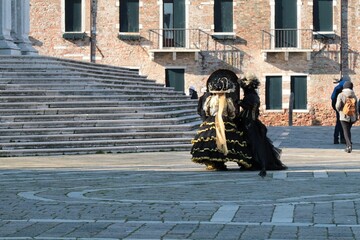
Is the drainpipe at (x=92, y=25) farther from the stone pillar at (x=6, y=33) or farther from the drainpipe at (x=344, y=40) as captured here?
the stone pillar at (x=6, y=33)

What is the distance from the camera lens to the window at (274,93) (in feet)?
176

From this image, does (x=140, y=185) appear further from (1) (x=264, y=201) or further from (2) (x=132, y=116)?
(2) (x=132, y=116)

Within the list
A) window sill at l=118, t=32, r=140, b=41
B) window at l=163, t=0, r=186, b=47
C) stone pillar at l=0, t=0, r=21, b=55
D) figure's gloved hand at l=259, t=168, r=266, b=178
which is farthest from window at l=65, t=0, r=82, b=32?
figure's gloved hand at l=259, t=168, r=266, b=178

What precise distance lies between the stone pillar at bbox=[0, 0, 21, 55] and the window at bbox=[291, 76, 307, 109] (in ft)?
69.8

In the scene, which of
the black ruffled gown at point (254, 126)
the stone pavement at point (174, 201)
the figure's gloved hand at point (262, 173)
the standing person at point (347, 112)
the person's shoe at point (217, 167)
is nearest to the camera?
the stone pavement at point (174, 201)

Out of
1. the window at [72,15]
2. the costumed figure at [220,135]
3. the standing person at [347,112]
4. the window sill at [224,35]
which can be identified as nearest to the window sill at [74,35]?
the window at [72,15]

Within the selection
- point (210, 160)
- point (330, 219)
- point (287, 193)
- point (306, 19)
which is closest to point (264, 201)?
point (287, 193)

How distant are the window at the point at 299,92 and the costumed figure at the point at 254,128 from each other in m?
34.1

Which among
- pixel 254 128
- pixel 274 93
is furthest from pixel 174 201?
pixel 274 93

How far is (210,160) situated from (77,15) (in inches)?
A: 1368

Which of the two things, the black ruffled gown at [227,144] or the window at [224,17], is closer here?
the black ruffled gown at [227,144]

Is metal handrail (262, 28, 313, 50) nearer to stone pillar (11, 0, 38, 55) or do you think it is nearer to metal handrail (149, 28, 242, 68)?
metal handrail (149, 28, 242, 68)

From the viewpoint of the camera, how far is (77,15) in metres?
53.3

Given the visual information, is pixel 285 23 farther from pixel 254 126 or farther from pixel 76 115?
pixel 254 126
